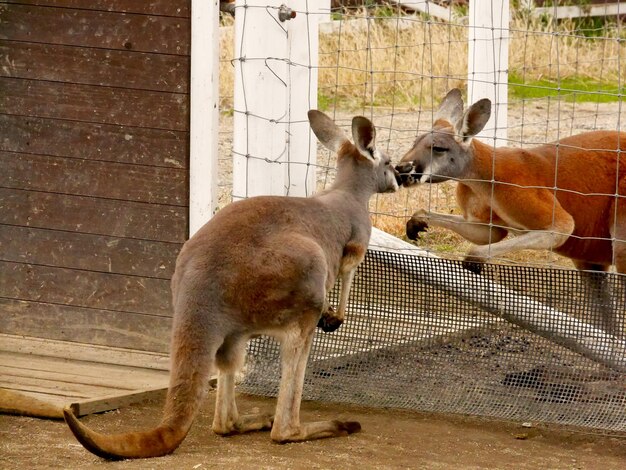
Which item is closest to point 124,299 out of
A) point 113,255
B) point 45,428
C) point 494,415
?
point 113,255

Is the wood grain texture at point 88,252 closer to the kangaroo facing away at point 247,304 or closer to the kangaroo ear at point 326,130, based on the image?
the kangaroo ear at point 326,130

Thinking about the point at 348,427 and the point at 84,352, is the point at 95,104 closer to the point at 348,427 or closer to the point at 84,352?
the point at 84,352

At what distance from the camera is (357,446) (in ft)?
17.2

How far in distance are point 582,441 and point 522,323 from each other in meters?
0.60

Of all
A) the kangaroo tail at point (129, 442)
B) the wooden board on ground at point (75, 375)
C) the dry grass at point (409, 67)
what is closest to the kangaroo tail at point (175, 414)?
the kangaroo tail at point (129, 442)

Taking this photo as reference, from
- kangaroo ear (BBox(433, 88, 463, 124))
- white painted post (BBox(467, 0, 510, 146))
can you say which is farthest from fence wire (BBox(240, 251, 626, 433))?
white painted post (BBox(467, 0, 510, 146))

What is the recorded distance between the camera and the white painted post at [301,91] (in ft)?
19.7

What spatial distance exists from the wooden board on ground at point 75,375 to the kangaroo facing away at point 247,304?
0.75m

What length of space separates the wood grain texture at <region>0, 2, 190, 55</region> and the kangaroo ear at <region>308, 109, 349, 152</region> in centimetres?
83

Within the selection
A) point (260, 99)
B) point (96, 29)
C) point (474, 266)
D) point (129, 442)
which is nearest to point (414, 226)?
point (474, 266)

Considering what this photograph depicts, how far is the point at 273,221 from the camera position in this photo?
16.8ft

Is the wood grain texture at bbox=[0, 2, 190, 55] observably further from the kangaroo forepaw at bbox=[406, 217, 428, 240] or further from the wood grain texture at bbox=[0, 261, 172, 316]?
the kangaroo forepaw at bbox=[406, 217, 428, 240]

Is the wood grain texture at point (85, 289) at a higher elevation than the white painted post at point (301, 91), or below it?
below

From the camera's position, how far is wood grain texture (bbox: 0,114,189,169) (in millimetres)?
6250
